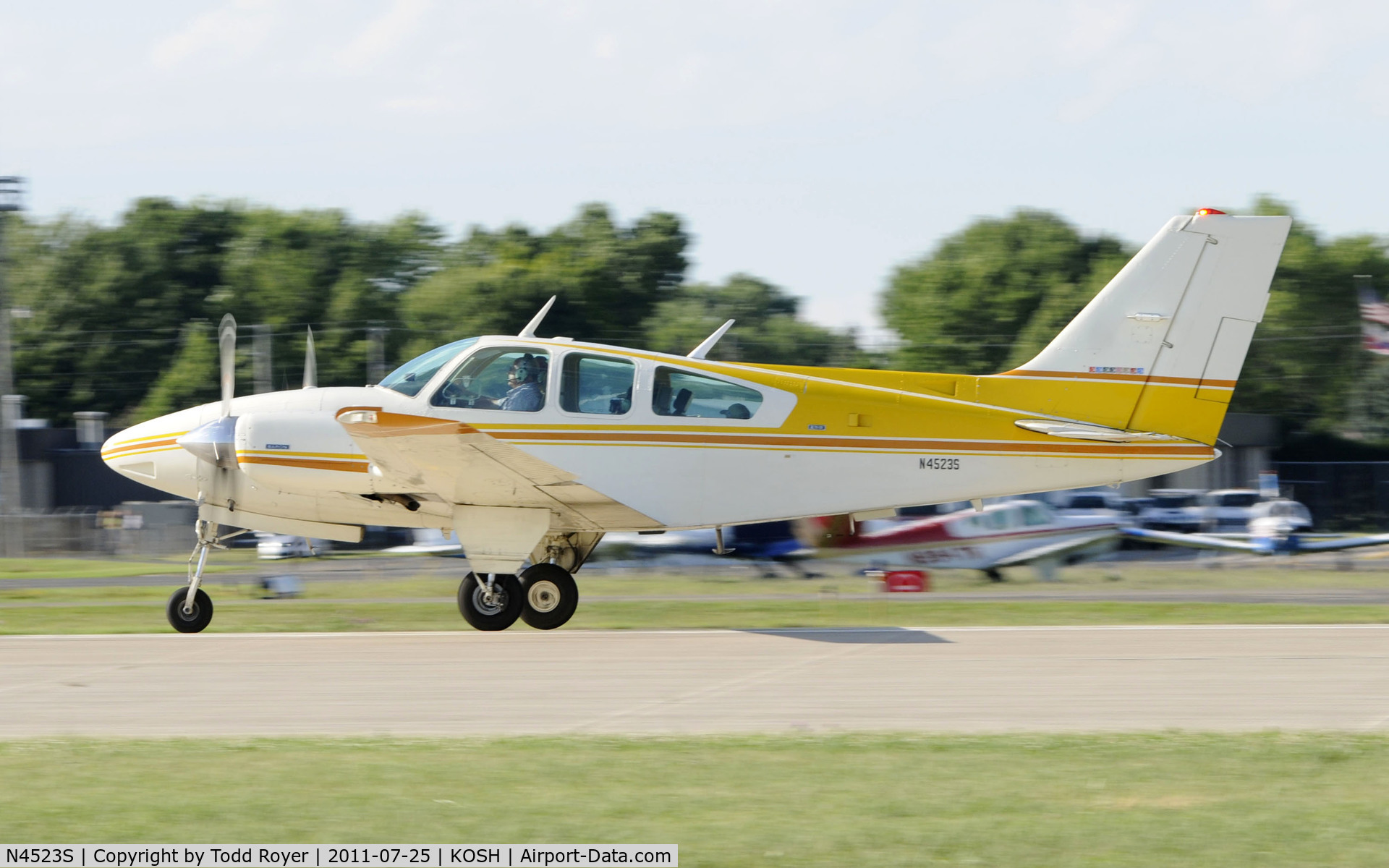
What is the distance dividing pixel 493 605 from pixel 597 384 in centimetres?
216

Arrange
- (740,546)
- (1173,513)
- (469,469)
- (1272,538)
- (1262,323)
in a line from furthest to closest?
(1262,323)
(1173,513)
(1272,538)
(740,546)
(469,469)

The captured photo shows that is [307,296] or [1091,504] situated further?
[307,296]

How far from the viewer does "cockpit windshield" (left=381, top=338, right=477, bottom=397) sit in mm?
11031

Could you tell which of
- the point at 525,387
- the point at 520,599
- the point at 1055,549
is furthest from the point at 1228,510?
the point at 525,387

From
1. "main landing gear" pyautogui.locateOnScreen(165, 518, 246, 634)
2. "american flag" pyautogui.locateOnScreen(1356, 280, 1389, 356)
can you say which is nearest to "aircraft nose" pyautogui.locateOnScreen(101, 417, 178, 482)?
"main landing gear" pyautogui.locateOnScreen(165, 518, 246, 634)

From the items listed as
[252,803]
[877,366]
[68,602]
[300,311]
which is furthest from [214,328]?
[252,803]

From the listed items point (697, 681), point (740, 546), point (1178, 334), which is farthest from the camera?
point (740, 546)

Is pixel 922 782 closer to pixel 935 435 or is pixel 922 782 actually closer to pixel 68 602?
pixel 935 435

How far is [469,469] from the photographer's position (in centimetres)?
1069

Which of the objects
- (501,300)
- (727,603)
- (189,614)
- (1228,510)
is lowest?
(1228,510)

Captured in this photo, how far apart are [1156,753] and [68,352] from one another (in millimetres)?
51681

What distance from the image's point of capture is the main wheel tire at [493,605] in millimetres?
11430

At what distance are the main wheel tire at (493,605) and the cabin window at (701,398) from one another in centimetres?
210

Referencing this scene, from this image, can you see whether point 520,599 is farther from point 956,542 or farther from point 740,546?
point 956,542
